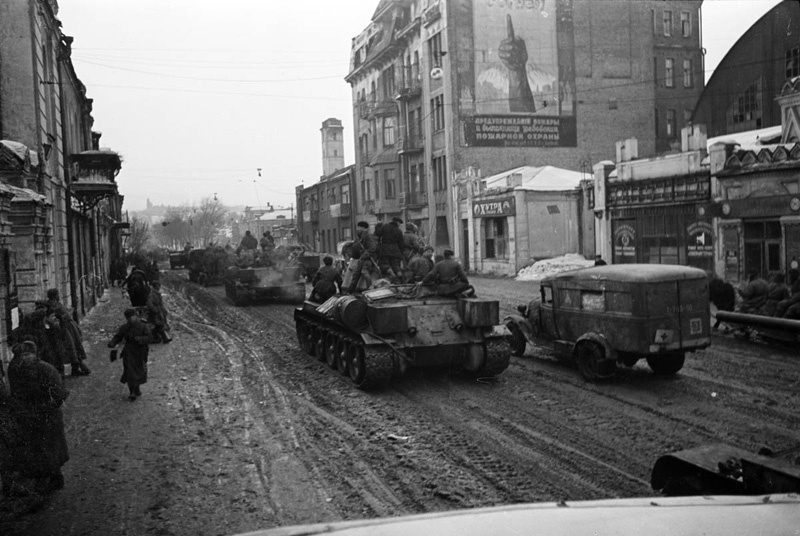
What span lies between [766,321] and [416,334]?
22.4 ft

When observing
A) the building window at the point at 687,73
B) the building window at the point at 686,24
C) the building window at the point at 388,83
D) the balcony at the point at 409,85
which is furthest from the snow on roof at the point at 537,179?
the building window at the point at 686,24

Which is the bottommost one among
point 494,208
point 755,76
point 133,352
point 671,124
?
point 133,352

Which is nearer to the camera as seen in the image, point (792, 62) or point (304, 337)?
point (304, 337)

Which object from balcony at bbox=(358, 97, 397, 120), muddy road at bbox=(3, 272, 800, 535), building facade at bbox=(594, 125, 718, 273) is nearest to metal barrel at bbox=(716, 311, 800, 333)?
muddy road at bbox=(3, 272, 800, 535)

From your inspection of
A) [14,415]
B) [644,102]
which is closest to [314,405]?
[14,415]

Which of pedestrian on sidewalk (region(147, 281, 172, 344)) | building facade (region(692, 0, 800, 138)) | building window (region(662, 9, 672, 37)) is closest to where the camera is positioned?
pedestrian on sidewalk (region(147, 281, 172, 344))

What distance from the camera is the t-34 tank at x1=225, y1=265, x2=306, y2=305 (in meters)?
23.7

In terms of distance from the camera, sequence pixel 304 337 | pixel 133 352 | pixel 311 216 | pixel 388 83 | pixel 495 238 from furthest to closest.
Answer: pixel 311 216 → pixel 388 83 → pixel 495 238 → pixel 304 337 → pixel 133 352

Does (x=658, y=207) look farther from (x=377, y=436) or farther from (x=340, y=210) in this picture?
(x=340, y=210)

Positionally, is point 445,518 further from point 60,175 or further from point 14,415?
point 60,175

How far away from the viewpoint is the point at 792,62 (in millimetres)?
31391

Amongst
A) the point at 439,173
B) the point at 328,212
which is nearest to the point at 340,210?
the point at 328,212

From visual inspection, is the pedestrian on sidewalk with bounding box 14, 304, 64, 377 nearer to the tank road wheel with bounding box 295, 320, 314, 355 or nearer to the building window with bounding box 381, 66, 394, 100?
the tank road wheel with bounding box 295, 320, 314, 355

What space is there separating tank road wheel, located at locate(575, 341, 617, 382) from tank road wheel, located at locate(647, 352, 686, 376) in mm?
794
